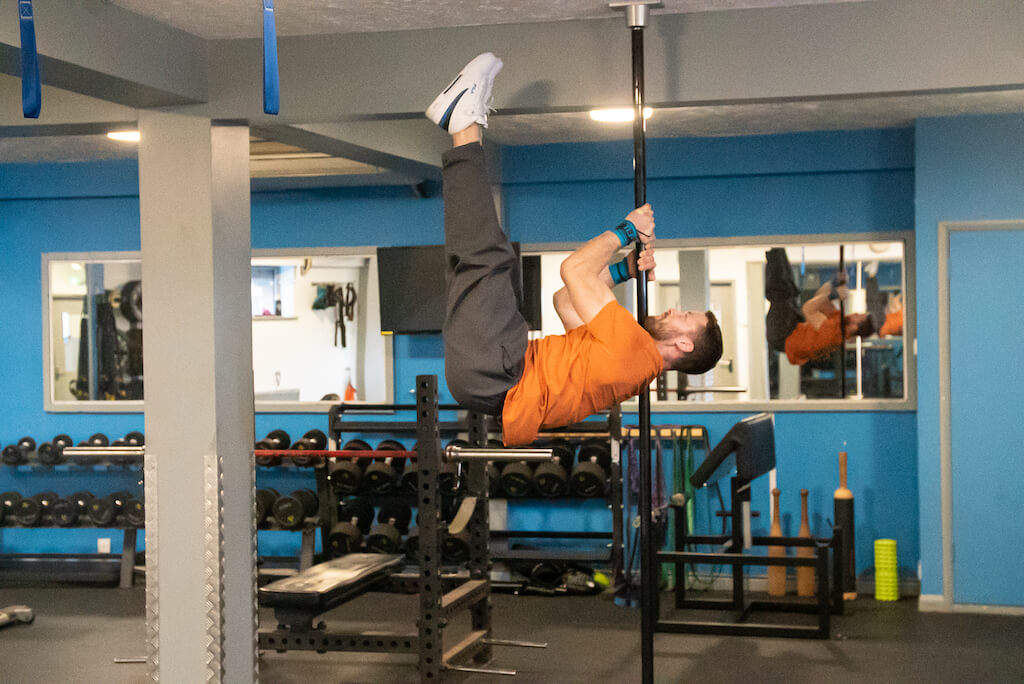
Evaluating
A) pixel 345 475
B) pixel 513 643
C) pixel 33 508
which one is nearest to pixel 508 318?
pixel 513 643

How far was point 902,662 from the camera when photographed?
16.4ft

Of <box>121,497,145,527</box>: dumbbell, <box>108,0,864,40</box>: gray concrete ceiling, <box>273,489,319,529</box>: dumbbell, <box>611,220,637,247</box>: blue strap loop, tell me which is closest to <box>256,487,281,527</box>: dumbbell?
<box>273,489,319,529</box>: dumbbell

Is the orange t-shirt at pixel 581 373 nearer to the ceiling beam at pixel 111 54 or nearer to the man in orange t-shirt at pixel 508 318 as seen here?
the man in orange t-shirt at pixel 508 318

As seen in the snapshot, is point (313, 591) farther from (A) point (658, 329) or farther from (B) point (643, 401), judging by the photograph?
(B) point (643, 401)

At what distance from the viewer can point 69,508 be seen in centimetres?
695

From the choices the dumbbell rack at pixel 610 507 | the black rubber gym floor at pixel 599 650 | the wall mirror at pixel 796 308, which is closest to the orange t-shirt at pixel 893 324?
the wall mirror at pixel 796 308

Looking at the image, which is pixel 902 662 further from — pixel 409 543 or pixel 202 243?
pixel 202 243

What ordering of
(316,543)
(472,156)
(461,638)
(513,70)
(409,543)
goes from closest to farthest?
(472,156) < (513,70) < (461,638) < (409,543) < (316,543)

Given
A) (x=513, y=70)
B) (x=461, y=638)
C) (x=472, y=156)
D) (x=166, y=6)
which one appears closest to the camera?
(x=472, y=156)

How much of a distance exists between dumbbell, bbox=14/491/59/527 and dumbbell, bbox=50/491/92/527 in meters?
0.06

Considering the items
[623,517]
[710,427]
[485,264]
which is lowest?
[623,517]

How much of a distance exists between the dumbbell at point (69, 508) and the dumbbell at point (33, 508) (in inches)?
2.2

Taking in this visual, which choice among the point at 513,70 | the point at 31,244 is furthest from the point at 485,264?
the point at 31,244

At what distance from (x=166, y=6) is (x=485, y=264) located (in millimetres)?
1453
